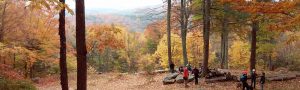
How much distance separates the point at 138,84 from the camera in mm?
31141

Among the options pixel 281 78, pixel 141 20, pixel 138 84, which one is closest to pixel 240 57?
pixel 141 20

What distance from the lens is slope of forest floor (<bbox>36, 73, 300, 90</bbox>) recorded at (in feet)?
81.6

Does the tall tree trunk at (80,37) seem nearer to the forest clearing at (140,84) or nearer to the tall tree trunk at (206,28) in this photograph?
the forest clearing at (140,84)

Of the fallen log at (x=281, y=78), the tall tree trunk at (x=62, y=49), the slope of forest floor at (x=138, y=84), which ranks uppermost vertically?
the tall tree trunk at (x=62, y=49)

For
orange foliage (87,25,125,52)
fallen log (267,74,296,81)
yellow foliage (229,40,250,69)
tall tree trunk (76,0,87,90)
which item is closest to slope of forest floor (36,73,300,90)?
fallen log (267,74,296,81)

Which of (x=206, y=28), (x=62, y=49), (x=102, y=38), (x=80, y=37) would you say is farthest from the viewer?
(x=102, y=38)

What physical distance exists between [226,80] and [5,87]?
14.4 meters

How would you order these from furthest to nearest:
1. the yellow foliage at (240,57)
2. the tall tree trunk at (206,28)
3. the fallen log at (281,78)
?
the yellow foliage at (240,57)
the tall tree trunk at (206,28)
the fallen log at (281,78)

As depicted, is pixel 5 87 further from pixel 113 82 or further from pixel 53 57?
pixel 53 57

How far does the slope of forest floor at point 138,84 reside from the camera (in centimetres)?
2488

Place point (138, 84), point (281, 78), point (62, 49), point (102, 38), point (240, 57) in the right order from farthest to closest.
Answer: point (240, 57)
point (102, 38)
point (138, 84)
point (281, 78)
point (62, 49)

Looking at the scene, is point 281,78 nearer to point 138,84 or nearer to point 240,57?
point 138,84

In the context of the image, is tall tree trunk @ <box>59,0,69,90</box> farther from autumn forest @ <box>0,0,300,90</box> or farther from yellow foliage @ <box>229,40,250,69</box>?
yellow foliage @ <box>229,40,250,69</box>

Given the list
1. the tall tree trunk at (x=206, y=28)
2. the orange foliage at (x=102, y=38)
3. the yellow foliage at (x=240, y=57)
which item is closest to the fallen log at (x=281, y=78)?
the tall tree trunk at (x=206, y=28)
